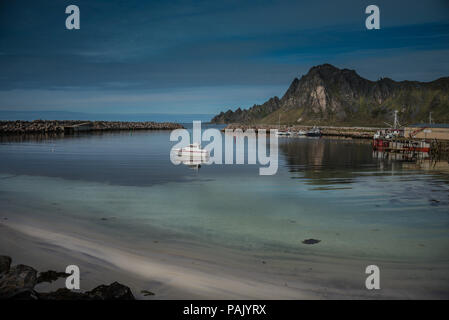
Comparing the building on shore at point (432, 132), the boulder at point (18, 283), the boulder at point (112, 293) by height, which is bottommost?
the boulder at point (112, 293)

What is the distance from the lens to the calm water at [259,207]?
15.7 meters

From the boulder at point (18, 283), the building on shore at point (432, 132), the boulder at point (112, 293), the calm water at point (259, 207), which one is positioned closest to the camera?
the boulder at point (18, 283)

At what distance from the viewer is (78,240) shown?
595 inches

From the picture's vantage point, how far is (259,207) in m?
22.6

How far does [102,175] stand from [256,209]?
20.9m

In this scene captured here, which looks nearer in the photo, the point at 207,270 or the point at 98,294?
the point at 98,294

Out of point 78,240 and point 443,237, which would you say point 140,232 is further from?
point 443,237

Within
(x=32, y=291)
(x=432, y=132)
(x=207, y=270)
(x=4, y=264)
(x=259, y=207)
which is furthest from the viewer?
(x=432, y=132)

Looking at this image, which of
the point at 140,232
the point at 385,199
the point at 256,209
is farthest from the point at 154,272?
the point at 385,199

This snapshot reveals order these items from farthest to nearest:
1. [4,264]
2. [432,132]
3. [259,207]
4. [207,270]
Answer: [432,132]
[259,207]
[207,270]
[4,264]

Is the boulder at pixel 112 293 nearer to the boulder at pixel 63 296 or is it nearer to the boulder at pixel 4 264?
the boulder at pixel 63 296

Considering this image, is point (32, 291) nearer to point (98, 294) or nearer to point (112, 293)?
point (98, 294)

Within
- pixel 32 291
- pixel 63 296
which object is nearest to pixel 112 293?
pixel 63 296

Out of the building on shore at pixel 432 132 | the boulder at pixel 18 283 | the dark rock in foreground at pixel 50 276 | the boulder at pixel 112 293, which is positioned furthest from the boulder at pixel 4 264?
the building on shore at pixel 432 132
